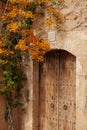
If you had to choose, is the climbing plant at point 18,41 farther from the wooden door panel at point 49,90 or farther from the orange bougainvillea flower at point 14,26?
the wooden door panel at point 49,90

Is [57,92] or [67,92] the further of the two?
[57,92]

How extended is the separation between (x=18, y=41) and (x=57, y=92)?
1407 mm

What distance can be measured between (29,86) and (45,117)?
2.55 ft

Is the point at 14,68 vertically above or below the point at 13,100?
above

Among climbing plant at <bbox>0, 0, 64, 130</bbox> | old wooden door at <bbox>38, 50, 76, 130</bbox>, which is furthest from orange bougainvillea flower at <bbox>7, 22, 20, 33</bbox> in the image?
old wooden door at <bbox>38, 50, 76, 130</bbox>

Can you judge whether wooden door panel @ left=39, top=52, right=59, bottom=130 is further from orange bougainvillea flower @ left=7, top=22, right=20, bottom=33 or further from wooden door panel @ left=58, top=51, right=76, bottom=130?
orange bougainvillea flower @ left=7, top=22, right=20, bottom=33

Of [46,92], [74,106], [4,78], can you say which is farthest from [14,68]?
[74,106]

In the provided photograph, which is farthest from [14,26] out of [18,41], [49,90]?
[49,90]

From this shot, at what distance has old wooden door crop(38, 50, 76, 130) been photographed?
7145 mm

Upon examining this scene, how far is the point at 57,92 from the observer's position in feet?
24.5

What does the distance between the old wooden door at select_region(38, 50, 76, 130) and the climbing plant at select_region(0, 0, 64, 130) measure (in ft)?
1.34

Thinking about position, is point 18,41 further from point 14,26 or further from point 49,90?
point 49,90

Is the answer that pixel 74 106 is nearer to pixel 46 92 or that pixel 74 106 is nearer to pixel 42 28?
pixel 46 92

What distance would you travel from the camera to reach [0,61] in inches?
283
